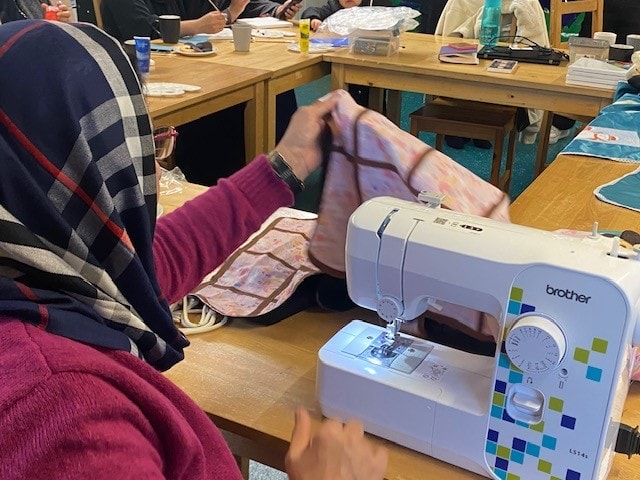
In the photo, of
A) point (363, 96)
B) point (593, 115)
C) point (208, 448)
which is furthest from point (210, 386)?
point (363, 96)

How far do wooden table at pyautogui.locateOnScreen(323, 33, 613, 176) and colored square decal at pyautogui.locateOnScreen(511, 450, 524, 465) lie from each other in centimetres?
224

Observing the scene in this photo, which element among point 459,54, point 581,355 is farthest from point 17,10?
point 581,355

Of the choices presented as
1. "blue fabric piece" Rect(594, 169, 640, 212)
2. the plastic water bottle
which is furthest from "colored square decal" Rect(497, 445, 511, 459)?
the plastic water bottle

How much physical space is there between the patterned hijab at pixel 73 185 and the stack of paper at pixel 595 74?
2.42 metres

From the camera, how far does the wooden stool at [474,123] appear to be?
3.48m

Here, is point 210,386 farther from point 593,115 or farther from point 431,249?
point 593,115

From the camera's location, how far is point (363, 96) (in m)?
4.22

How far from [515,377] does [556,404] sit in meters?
0.05

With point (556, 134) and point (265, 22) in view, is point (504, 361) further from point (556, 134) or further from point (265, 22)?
point (556, 134)

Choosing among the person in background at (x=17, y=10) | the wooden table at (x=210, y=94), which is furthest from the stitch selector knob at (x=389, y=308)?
the person in background at (x=17, y=10)

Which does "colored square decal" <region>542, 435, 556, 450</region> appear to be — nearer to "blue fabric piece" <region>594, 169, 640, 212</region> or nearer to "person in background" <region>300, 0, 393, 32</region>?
"blue fabric piece" <region>594, 169, 640, 212</region>

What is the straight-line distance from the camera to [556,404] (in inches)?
32.4

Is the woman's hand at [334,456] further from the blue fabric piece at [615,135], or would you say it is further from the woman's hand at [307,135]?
the blue fabric piece at [615,135]

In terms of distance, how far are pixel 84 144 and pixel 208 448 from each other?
0.35m
